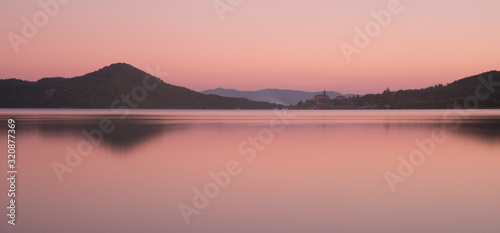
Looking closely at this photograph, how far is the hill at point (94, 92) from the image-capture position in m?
142

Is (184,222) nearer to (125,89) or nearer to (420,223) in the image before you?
(420,223)

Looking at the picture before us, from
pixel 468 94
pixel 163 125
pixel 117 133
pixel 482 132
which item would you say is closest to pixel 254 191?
pixel 117 133

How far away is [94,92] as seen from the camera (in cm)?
14262

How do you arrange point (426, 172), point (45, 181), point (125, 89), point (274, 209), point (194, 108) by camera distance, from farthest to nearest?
1. point (194, 108)
2. point (125, 89)
3. point (426, 172)
4. point (45, 181)
5. point (274, 209)

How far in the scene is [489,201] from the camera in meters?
9.63

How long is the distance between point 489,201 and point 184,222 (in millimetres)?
6460

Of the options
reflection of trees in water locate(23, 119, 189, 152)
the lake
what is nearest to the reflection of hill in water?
reflection of trees in water locate(23, 119, 189, 152)

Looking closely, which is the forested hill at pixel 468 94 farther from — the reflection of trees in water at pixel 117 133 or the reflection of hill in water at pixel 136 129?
the reflection of trees in water at pixel 117 133

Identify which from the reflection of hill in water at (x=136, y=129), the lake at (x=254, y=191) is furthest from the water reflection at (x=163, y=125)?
the lake at (x=254, y=191)

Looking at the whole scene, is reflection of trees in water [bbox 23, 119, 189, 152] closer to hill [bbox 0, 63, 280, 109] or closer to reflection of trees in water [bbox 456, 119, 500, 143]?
reflection of trees in water [bbox 456, 119, 500, 143]

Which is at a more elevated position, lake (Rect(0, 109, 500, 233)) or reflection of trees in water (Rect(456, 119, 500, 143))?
reflection of trees in water (Rect(456, 119, 500, 143))

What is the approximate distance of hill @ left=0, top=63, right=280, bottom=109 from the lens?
142 meters

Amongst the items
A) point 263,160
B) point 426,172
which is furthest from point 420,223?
point 263,160

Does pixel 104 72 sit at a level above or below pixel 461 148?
above
